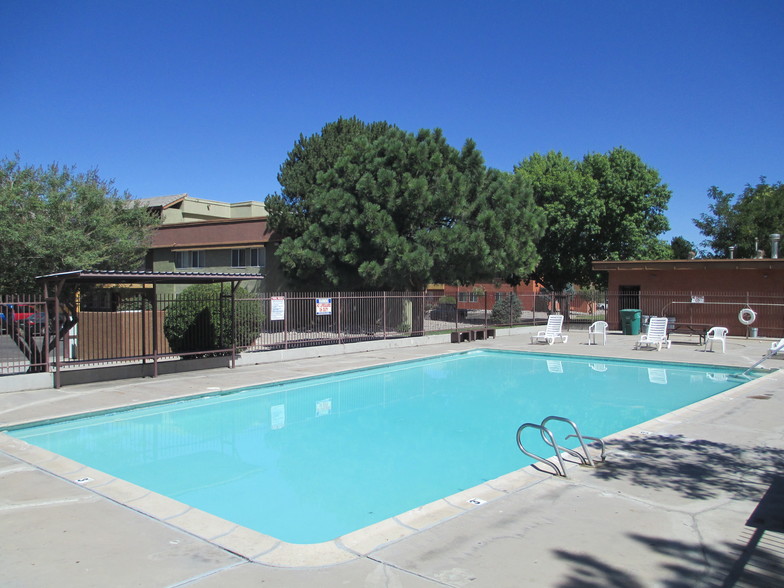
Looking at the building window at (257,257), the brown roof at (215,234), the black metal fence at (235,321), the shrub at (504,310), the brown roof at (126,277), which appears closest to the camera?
the brown roof at (126,277)

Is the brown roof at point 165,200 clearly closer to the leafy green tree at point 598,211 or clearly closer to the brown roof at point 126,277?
the leafy green tree at point 598,211

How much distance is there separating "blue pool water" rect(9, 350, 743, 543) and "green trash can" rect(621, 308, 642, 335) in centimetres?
1131

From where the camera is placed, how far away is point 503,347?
23516mm

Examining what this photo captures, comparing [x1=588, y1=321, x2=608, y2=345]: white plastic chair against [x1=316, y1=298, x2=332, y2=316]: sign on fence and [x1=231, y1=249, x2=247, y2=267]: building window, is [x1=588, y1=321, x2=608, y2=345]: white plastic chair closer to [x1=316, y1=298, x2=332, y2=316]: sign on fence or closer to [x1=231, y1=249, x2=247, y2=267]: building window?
[x1=316, y1=298, x2=332, y2=316]: sign on fence

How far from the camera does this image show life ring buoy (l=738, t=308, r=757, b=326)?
2560cm

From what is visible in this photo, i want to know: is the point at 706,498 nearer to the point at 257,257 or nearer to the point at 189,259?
the point at 257,257

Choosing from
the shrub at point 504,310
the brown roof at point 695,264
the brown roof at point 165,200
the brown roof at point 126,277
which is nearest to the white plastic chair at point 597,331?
the brown roof at point 695,264

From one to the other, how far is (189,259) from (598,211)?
80.5ft

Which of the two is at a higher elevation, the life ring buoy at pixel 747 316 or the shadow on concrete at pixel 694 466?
the life ring buoy at pixel 747 316

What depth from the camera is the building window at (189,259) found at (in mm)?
35031

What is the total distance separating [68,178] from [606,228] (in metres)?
29.7

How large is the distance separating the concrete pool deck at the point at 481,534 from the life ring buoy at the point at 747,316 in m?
19.7

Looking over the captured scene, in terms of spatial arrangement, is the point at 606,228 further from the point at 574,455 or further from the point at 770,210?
the point at 574,455

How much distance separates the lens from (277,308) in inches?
728
